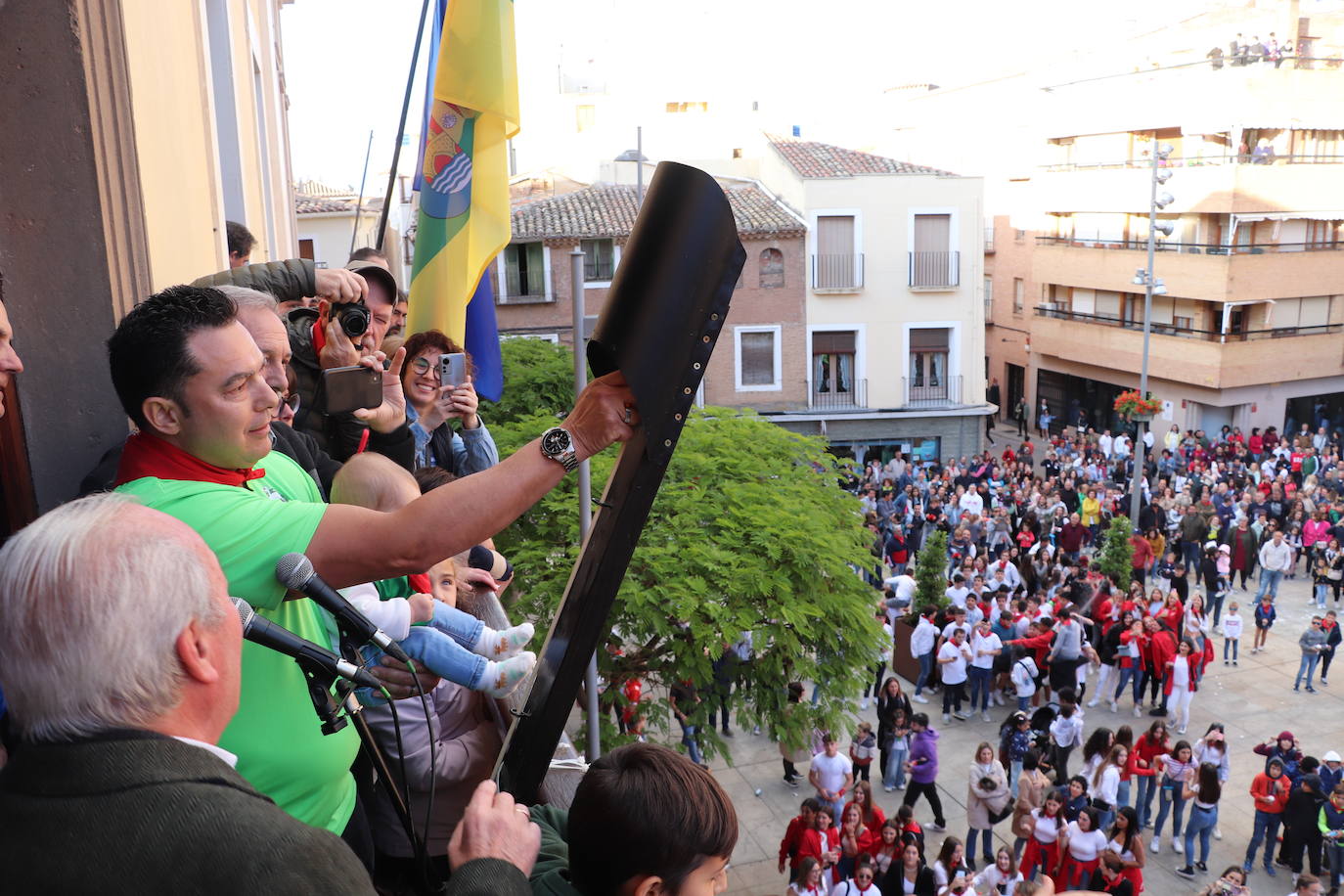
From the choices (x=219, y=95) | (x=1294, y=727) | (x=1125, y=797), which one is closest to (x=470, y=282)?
(x=219, y=95)

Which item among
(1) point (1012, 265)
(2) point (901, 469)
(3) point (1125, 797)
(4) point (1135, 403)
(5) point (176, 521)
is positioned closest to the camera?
(5) point (176, 521)

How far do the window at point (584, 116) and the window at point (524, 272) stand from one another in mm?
19984

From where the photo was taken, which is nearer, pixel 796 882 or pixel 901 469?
pixel 796 882

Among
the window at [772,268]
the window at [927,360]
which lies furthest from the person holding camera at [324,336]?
the window at [927,360]

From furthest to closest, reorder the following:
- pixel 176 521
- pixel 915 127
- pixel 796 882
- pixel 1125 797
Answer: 1. pixel 915 127
2. pixel 1125 797
3. pixel 796 882
4. pixel 176 521

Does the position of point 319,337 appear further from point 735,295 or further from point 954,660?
point 735,295

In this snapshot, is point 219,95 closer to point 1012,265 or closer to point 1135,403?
point 1135,403

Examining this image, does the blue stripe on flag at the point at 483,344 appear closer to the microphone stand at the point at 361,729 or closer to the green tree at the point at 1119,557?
the microphone stand at the point at 361,729

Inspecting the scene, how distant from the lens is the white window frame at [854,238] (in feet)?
88.1

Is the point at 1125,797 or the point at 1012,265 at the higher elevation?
the point at 1012,265

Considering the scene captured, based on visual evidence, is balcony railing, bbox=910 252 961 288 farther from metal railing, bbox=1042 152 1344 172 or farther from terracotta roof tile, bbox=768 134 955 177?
metal railing, bbox=1042 152 1344 172

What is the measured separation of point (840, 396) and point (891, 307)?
254 cm

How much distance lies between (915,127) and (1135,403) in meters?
25.8

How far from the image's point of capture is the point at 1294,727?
13.5 metres
